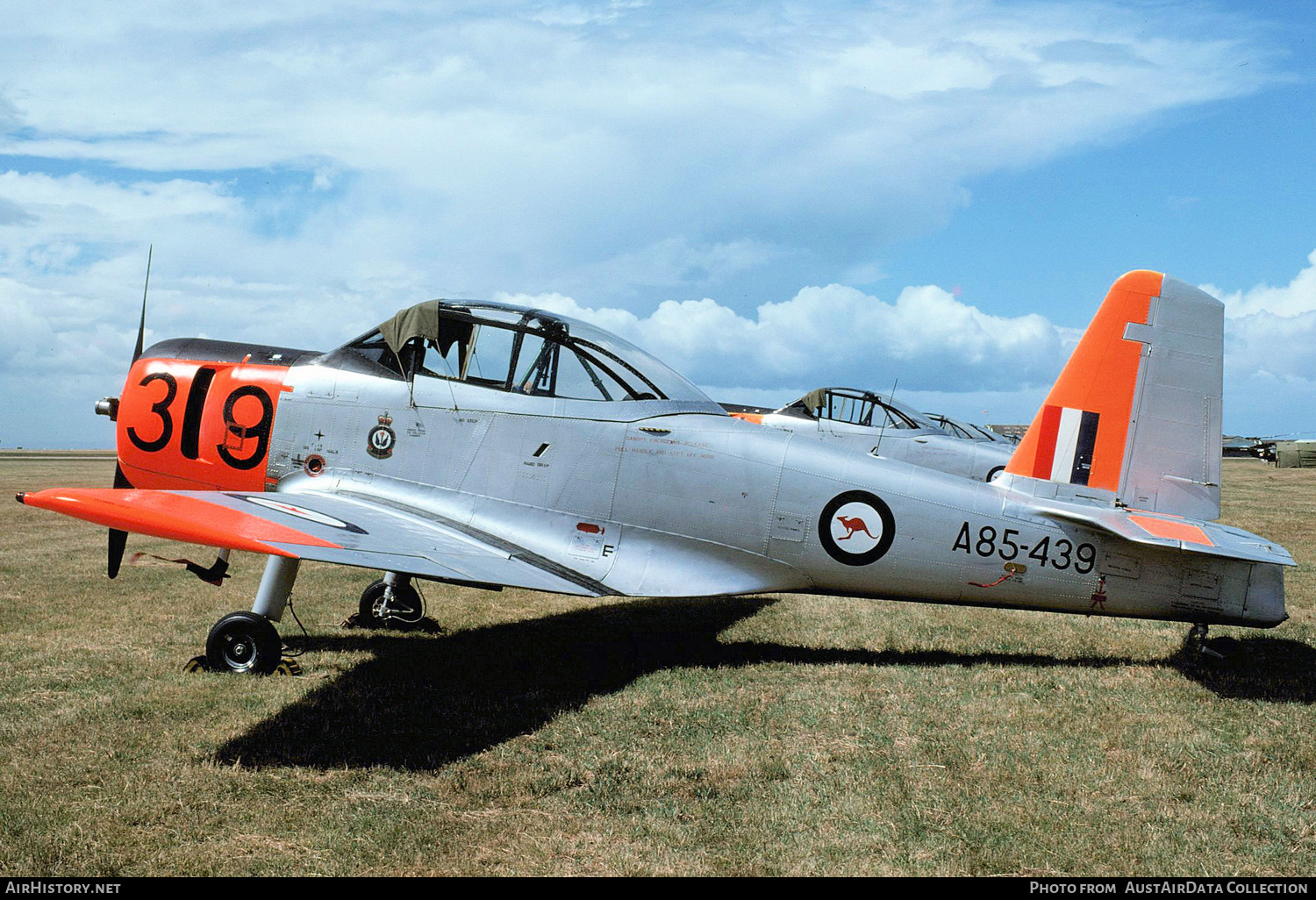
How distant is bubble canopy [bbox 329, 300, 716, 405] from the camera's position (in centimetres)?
633

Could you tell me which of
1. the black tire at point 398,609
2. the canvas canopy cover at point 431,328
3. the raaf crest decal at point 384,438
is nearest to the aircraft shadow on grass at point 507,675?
the black tire at point 398,609

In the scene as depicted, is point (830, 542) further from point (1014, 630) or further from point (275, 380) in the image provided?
point (275, 380)

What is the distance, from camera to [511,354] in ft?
20.8

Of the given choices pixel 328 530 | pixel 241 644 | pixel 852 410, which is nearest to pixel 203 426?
pixel 241 644

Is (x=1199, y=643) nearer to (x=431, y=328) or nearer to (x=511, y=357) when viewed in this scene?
(x=511, y=357)

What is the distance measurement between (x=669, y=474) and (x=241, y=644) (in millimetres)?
3165

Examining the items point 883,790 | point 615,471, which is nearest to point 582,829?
point 883,790

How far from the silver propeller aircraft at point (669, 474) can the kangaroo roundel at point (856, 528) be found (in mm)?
14

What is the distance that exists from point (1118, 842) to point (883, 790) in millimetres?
977

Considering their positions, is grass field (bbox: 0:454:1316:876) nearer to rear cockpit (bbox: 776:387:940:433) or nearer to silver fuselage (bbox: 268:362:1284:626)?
silver fuselage (bbox: 268:362:1284:626)

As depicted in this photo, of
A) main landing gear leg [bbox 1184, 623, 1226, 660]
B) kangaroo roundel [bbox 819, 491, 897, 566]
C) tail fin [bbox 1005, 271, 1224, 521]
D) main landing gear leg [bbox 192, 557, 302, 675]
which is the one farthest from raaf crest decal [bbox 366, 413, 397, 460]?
main landing gear leg [bbox 1184, 623, 1226, 660]

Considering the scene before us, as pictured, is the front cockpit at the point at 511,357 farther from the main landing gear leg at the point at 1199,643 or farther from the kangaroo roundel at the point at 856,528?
the main landing gear leg at the point at 1199,643

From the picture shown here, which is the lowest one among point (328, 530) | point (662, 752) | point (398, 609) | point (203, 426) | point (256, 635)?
point (398, 609)

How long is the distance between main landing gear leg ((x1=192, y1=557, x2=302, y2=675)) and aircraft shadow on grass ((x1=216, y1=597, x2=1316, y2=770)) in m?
0.54
